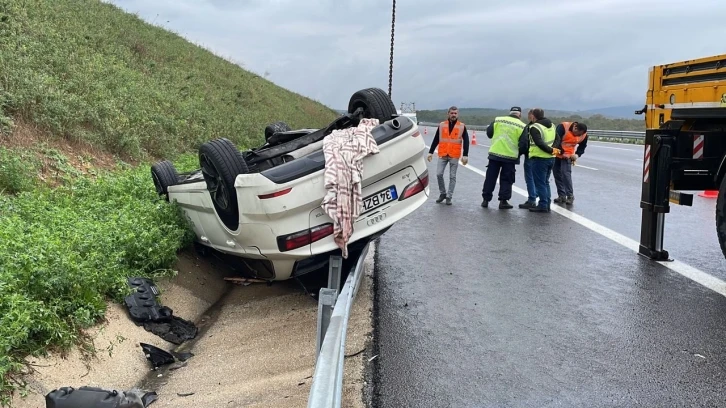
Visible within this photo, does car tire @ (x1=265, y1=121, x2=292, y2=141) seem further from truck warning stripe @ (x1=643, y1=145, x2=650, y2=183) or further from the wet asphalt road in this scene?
truck warning stripe @ (x1=643, y1=145, x2=650, y2=183)

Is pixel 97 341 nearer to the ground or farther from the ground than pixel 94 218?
nearer to the ground

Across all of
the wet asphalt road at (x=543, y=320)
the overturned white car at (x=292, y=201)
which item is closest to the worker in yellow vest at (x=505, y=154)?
the wet asphalt road at (x=543, y=320)

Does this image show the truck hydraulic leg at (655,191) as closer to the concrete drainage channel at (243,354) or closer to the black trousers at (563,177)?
the concrete drainage channel at (243,354)

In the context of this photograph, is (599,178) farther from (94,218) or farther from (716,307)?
(94,218)

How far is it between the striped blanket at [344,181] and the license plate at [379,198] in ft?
0.57

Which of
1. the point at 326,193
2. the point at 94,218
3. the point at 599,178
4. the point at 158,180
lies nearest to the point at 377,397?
the point at 326,193

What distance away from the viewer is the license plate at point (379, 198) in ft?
16.8

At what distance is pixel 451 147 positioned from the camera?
11.1 metres

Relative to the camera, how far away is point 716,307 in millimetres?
5039

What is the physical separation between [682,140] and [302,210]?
3891 mm

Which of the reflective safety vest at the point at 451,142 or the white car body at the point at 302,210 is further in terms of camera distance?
the reflective safety vest at the point at 451,142

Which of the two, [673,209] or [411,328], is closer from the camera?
[411,328]

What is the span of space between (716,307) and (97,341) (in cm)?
461

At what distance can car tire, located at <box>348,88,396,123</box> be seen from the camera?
19.7 feet
